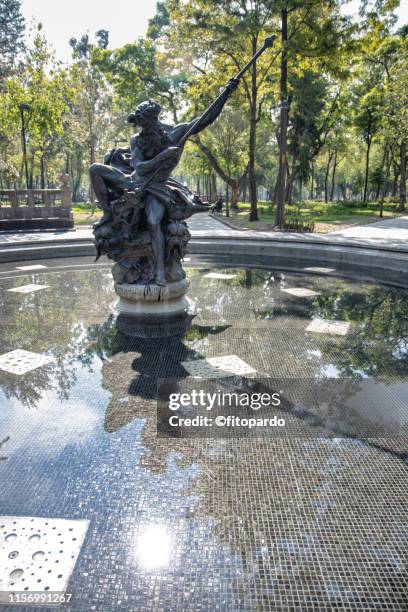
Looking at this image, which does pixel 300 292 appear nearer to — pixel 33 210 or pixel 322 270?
pixel 322 270

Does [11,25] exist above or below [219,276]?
above

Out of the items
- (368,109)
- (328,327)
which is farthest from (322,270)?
(368,109)

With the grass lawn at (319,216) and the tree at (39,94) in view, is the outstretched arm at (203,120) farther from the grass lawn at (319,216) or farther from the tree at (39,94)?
the tree at (39,94)

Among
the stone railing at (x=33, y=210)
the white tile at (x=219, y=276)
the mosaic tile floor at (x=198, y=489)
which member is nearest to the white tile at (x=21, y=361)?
the mosaic tile floor at (x=198, y=489)

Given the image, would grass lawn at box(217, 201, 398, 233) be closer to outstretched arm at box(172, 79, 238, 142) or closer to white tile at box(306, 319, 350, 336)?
outstretched arm at box(172, 79, 238, 142)

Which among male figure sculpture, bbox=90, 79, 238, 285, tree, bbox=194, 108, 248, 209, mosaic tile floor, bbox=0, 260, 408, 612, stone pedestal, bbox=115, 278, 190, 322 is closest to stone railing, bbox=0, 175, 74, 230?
Result: male figure sculpture, bbox=90, 79, 238, 285

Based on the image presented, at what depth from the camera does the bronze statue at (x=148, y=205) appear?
6.29 meters

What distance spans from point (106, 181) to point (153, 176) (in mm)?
858

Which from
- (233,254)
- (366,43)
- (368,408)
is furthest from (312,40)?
(368,408)

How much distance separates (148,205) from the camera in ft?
21.1

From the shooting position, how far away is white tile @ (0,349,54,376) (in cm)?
466

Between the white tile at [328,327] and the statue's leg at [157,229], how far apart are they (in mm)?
2430

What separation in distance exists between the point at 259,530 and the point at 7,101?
30408mm

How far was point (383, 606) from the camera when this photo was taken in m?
2.01
